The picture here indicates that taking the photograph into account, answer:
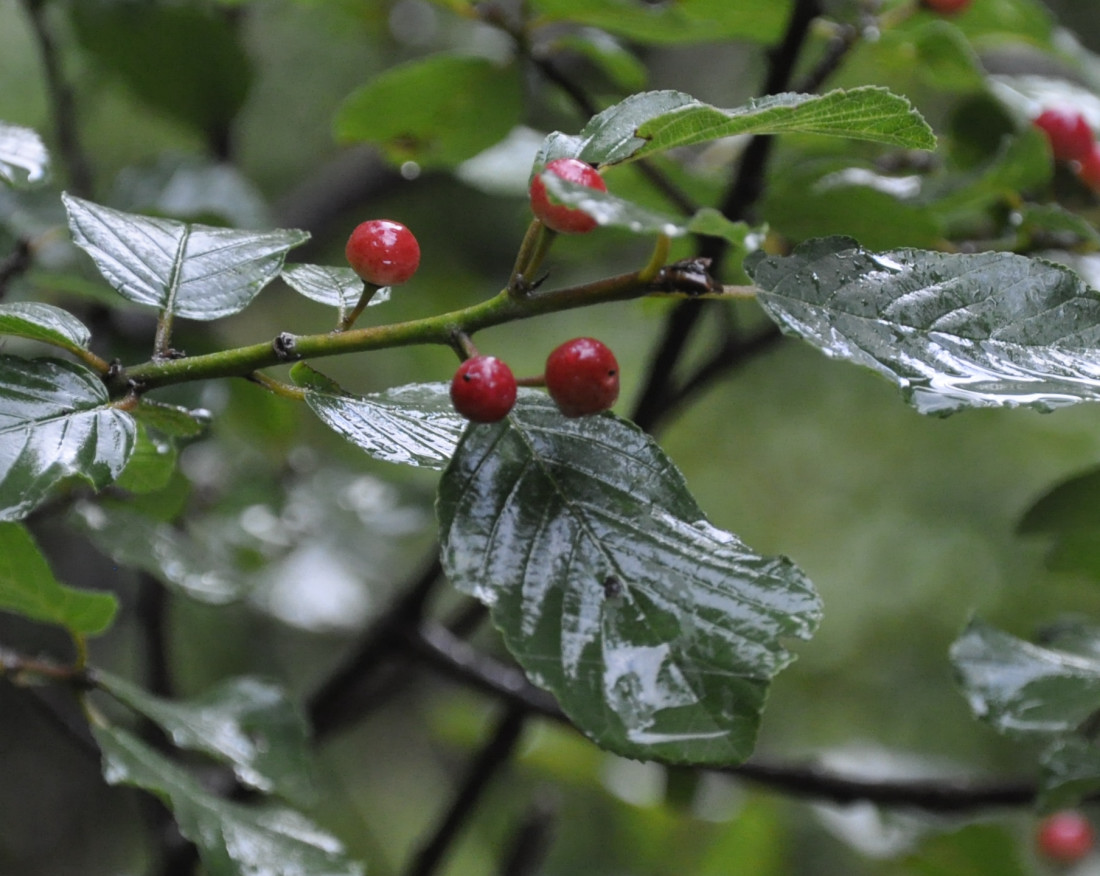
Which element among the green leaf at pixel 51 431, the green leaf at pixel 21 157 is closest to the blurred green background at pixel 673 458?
the green leaf at pixel 21 157

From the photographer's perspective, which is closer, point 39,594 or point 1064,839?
point 39,594

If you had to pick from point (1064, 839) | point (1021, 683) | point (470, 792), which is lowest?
point (1064, 839)

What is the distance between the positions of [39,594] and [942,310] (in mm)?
510

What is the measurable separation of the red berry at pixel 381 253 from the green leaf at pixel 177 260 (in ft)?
0.17

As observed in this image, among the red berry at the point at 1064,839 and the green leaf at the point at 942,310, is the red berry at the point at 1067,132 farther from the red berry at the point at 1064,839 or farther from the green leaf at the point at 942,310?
the red berry at the point at 1064,839

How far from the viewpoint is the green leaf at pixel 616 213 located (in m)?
0.36

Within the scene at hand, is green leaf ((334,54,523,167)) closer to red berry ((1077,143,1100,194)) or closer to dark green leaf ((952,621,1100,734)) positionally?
red berry ((1077,143,1100,194))

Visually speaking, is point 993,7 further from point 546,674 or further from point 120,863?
point 120,863

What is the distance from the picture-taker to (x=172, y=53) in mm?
1133

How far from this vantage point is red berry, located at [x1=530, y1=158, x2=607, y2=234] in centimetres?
41

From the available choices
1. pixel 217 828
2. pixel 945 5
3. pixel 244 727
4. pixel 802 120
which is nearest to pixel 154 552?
pixel 244 727

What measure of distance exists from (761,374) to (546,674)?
67.6 inches

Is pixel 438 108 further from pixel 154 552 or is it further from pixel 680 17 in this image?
pixel 154 552

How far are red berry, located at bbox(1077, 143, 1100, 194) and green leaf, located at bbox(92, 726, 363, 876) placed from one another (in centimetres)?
79
